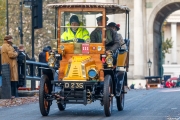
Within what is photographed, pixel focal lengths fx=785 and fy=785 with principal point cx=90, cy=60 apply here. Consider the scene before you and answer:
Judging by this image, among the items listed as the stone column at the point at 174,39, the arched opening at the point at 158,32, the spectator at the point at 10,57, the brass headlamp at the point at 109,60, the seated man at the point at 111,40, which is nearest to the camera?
the brass headlamp at the point at 109,60

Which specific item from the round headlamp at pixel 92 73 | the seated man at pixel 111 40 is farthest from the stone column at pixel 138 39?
the round headlamp at pixel 92 73

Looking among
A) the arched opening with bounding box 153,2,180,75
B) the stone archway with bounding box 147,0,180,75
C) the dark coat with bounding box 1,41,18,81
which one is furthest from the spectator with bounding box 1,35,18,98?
the arched opening with bounding box 153,2,180,75

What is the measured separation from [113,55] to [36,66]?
48.0 feet

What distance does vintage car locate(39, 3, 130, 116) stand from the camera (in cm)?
1783

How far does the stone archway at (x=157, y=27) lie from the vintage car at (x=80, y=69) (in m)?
44.5

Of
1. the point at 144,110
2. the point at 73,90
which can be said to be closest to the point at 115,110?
the point at 144,110

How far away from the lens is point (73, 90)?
703 inches

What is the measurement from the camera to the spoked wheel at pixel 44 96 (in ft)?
58.3

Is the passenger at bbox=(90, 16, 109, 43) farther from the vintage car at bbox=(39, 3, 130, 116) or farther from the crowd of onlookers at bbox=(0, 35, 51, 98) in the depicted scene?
the crowd of onlookers at bbox=(0, 35, 51, 98)

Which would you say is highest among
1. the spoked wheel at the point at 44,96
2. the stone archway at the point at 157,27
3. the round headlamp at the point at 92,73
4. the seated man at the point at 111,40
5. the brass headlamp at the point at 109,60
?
the stone archway at the point at 157,27

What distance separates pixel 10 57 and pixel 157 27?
137ft

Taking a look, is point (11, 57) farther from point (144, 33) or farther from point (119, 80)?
point (144, 33)

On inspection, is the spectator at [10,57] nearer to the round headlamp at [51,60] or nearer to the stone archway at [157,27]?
the round headlamp at [51,60]

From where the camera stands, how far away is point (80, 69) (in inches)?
705
